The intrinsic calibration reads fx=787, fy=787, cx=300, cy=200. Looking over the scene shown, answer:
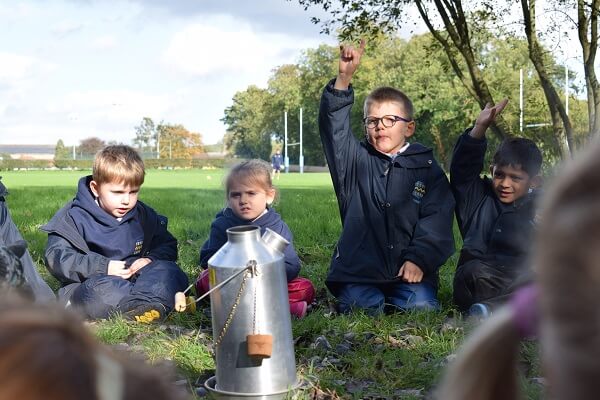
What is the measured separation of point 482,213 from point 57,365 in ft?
15.6

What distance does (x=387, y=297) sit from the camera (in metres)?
5.24

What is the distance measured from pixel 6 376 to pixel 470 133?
477 centimetres

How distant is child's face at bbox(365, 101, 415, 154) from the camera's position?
17.2ft

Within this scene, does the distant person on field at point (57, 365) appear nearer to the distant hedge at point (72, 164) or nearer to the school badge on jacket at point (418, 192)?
the school badge on jacket at point (418, 192)

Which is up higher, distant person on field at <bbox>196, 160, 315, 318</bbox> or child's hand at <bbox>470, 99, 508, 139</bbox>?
child's hand at <bbox>470, 99, 508, 139</bbox>

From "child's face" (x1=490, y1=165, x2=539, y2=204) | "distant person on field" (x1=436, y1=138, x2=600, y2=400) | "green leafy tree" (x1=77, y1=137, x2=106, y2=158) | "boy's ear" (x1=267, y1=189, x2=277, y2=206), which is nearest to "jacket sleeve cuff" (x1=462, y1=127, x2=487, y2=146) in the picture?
"child's face" (x1=490, y1=165, x2=539, y2=204)

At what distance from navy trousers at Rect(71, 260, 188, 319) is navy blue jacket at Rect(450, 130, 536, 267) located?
1938mm

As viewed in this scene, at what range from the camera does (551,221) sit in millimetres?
646

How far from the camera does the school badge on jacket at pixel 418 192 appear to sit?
5324mm

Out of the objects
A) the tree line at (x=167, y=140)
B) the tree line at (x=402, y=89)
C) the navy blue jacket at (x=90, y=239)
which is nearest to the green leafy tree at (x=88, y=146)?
the tree line at (x=167, y=140)

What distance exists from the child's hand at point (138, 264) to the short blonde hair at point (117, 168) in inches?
20.6

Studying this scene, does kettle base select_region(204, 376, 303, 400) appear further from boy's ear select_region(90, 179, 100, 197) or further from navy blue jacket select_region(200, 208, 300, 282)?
boy's ear select_region(90, 179, 100, 197)

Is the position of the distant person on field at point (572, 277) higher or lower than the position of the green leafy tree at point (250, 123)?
lower

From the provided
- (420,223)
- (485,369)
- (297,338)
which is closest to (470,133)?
(420,223)
